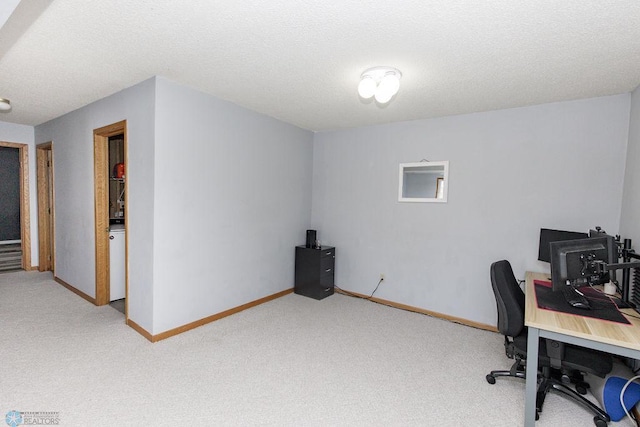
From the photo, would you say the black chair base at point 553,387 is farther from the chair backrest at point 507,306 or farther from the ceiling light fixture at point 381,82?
the ceiling light fixture at point 381,82

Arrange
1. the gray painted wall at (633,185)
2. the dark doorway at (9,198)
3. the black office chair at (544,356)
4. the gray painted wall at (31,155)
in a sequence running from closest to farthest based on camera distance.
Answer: the black office chair at (544,356)
the gray painted wall at (633,185)
the gray painted wall at (31,155)
the dark doorway at (9,198)

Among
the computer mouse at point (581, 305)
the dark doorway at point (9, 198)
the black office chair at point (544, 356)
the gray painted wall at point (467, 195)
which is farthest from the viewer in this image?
the dark doorway at point (9, 198)

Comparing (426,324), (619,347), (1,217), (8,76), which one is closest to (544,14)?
(619,347)

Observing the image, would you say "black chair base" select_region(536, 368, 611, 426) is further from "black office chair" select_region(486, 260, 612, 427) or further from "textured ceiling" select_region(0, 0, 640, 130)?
"textured ceiling" select_region(0, 0, 640, 130)

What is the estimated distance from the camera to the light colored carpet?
1999 mm

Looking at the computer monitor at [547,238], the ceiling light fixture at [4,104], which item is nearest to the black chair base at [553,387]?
the computer monitor at [547,238]

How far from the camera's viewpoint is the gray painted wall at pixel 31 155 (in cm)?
475

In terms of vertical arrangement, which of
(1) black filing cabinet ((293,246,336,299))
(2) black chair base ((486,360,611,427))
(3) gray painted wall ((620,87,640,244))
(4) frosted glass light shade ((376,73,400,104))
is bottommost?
(2) black chair base ((486,360,611,427))

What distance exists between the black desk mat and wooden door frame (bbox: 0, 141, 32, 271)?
697 cm

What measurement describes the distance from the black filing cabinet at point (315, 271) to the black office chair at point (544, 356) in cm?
231

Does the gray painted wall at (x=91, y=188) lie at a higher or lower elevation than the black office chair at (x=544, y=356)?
higher

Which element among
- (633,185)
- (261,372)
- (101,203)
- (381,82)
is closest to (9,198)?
(101,203)

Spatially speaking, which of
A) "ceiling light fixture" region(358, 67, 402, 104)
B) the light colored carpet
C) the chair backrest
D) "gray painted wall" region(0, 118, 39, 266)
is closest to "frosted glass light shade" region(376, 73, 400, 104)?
"ceiling light fixture" region(358, 67, 402, 104)

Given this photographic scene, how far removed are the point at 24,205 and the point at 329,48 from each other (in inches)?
226
